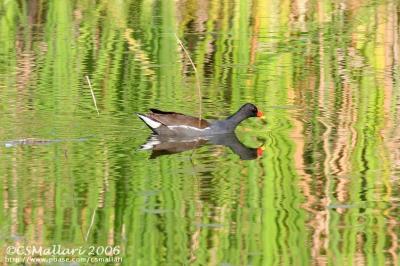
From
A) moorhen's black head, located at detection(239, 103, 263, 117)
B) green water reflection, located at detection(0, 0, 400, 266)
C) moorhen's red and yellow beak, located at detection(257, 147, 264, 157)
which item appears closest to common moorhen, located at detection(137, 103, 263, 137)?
moorhen's black head, located at detection(239, 103, 263, 117)

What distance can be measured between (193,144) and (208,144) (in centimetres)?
12

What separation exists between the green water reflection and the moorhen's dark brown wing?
28 centimetres

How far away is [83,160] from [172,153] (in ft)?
2.74

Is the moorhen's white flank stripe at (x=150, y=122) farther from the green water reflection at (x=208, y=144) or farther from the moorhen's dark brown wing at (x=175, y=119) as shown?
the green water reflection at (x=208, y=144)

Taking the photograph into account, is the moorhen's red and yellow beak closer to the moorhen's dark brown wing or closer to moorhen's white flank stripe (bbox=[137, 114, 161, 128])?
the moorhen's dark brown wing

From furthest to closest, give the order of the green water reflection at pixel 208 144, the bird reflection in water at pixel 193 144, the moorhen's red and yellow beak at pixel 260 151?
1. the bird reflection in water at pixel 193 144
2. the moorhen's red and yellow beak at pixel 260 151
3. the green water reflection at pixel 208 144

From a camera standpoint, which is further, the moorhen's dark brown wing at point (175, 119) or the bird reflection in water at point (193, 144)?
the moorhen's dark brown wing at point (175, 119)

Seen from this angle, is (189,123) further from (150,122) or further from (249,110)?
(249,110)

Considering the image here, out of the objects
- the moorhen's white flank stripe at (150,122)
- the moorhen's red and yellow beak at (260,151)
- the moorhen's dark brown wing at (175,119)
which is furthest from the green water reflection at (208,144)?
the moorhen's dark brown wing at (175,119)

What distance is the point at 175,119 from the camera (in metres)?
10.0

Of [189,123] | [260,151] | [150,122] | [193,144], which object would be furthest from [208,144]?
[260,151]

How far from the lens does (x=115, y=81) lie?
1161cm

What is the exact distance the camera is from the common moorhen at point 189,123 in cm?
994

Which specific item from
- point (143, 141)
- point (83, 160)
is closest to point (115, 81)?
point (143, 141)
